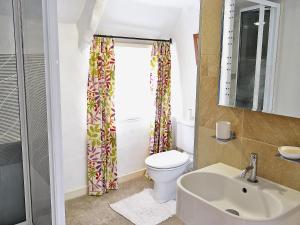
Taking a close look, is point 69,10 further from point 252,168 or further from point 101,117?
point 252,168

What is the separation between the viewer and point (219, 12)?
1713 millimetres

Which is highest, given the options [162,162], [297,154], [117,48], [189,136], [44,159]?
[117,48]

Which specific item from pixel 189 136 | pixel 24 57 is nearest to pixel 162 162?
pixel 189 136

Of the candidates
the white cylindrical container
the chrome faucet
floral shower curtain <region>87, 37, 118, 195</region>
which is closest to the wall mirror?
the white cylindrical container

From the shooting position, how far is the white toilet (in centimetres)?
290

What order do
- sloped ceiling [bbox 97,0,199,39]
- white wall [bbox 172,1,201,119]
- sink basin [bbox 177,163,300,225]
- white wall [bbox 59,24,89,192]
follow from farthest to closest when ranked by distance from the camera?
white wall [bbox 172,1,201,119] → sloped ceiling [bbox 97,0,199,39] → white wall [bbox 59,24,89,192] → sink basin [bbox 177,163,300,225]

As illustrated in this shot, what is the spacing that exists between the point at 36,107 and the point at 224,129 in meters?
1.11

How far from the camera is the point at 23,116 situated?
1603mm

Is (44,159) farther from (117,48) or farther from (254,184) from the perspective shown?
(117,48)

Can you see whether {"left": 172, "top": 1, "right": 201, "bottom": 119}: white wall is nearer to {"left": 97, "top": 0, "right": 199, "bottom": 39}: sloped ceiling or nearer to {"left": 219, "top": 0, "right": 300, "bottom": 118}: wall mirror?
{"left": 97, "top": 0, "right": 199, "bottom": 39}: sloped ceiling

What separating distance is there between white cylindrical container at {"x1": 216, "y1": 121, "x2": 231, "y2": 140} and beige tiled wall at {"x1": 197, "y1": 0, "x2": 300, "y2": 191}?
7 centimetres

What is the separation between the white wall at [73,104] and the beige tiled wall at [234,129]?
1.55 m

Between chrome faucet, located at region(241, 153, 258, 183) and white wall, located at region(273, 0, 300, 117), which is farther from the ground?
white wall, located at region(273, 0, 300, 117)

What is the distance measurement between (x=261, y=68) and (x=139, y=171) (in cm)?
251
